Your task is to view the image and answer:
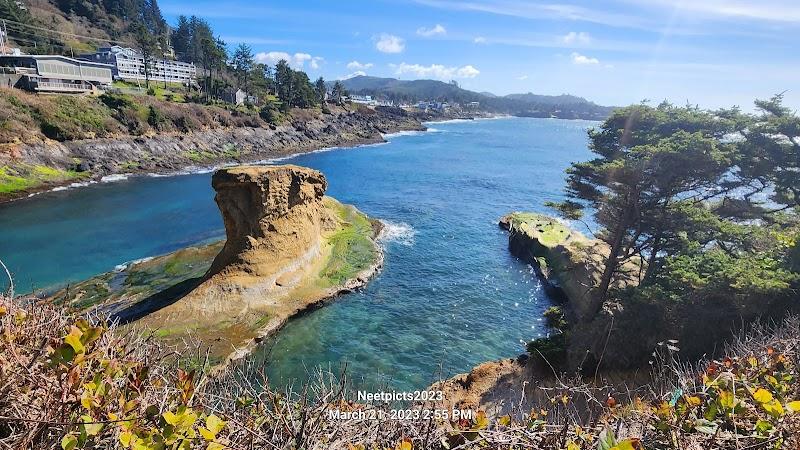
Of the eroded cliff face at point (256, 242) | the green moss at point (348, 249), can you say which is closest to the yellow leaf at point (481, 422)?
the eroded cliff face at point (256, 242)

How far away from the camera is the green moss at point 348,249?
28.3 metres

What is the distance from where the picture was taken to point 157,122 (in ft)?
225

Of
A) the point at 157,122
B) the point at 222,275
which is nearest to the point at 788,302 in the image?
the point at 222,275

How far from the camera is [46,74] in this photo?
225 feet

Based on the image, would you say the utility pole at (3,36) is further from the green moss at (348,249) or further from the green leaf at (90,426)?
the green leaf at (90,426)

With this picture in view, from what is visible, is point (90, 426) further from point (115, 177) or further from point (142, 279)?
point (115, 177)

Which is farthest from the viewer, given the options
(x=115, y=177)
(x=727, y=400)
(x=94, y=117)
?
(x=94, y=117)

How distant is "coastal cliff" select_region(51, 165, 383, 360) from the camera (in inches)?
846

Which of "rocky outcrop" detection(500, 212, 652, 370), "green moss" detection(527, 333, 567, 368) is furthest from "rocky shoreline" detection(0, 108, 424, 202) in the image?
"green moss" detection(527, 333, 567, 368)

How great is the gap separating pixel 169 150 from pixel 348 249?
160 feet

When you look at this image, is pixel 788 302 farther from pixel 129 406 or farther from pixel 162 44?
pixel 162 44

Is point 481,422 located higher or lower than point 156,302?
higher

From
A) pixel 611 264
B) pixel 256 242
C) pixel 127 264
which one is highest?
pixel 611 264

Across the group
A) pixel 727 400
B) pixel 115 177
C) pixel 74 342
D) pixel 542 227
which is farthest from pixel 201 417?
pixel 115 177
